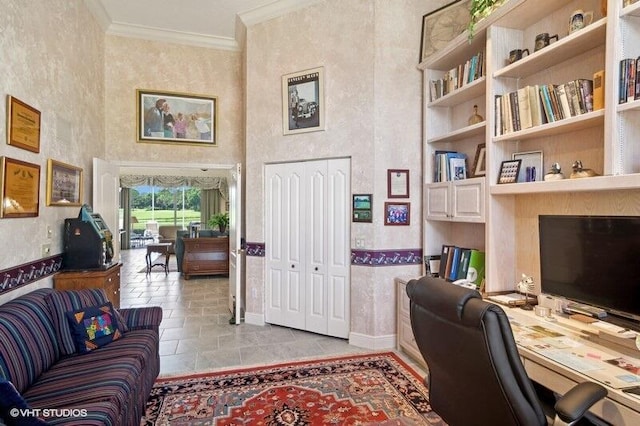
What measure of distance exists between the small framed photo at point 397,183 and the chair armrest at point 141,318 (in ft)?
8.48

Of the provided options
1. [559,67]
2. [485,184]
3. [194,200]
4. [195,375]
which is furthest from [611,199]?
[194,200]

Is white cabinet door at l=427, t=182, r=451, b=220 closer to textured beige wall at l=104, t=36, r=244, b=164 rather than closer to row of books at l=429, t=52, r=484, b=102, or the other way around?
row of books at l=429, t=52, r=484, b=102

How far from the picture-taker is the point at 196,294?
6.28 metres

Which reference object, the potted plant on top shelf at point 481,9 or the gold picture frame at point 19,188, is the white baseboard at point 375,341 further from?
the gold picture frame at point 19,188

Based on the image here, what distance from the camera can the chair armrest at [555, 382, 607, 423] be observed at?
1250mm

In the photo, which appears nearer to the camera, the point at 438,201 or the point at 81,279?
the point at 81,279

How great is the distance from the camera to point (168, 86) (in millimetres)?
5133

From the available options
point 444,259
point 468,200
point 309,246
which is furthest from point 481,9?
point 309,246

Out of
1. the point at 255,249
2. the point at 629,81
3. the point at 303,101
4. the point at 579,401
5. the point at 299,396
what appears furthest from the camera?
the point at 255,249

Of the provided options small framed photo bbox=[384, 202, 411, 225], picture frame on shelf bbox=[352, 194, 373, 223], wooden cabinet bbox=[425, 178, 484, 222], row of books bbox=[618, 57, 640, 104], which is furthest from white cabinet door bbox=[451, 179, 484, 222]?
row of books bbox=[618, 57, 640, 104]

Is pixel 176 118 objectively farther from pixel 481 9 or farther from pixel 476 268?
pixel 476 268

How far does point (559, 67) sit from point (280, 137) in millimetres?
2936

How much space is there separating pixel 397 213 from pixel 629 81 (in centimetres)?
226

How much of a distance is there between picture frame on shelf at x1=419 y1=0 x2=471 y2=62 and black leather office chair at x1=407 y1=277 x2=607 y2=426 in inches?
117
